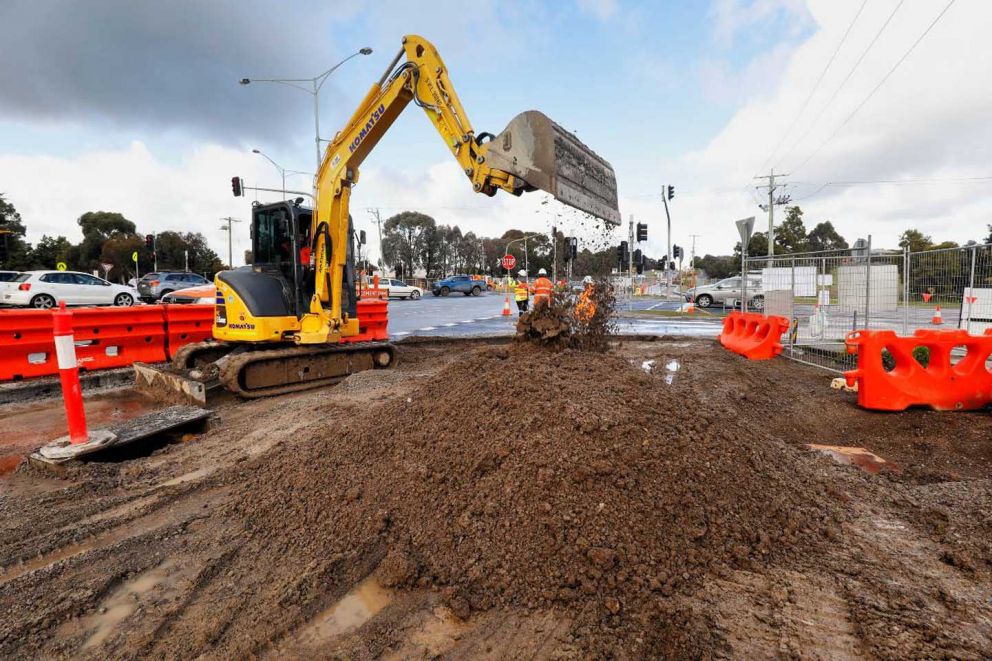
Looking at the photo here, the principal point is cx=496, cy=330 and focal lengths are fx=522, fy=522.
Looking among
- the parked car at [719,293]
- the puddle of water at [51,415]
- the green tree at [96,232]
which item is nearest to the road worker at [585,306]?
the puddle of water at [51,415]

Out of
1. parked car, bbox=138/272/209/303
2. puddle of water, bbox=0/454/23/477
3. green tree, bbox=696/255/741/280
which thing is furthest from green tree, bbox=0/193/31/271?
green tree, bbox=696/255/741/280

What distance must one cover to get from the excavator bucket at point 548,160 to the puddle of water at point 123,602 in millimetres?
4227

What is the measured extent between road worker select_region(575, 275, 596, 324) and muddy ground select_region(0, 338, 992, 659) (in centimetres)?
236

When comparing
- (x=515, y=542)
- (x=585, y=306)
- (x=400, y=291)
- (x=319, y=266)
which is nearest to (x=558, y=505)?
(x=515, y=542)

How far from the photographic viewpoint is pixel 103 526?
10.2ft

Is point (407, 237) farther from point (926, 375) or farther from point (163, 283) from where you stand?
point (926, 375)

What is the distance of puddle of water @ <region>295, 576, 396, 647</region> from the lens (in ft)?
7.12

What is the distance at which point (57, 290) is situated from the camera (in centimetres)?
1891

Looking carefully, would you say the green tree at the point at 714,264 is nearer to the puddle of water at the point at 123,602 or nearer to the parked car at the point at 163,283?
the parked car at the point at 163,283

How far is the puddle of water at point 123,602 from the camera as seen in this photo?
220 centimetres

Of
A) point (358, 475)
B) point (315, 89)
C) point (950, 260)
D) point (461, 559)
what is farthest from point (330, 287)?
point (315, 89)

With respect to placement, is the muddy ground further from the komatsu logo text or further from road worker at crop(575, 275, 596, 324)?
the komatsu logo text

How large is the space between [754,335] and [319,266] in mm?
7950

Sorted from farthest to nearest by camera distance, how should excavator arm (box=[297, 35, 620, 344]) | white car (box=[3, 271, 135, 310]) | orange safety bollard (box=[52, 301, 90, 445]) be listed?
white car (box=[3, 271, 135, 310]) < excavator arm (box=[297, 35, 620, 344]) < orange safety bollard (box=[52, 301, 90, 445])
